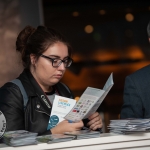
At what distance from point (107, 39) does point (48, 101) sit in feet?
11.0

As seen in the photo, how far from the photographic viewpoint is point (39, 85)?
129 inches

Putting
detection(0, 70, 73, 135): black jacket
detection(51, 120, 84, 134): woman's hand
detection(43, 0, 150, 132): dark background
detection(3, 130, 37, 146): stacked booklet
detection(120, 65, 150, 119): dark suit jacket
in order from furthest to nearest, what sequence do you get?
detection(43, 0, 150, 132): dark background < detection(120, 65, 150, 119): dark suit jacket < detection(0, 70, 73, 135): black jacket < detection(51, 120, 84, 134): woman's hand < detection(3, 130, 37, 146): stacked booklet

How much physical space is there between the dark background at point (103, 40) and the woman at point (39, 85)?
9.26 feet

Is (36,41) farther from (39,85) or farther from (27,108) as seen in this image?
(27,108)

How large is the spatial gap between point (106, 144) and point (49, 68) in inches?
33.4

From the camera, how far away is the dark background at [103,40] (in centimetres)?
627

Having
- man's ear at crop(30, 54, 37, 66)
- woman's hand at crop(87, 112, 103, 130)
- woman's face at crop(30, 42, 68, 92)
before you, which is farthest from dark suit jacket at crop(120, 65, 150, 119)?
man's ear at crop(30, 54, 37, 66)

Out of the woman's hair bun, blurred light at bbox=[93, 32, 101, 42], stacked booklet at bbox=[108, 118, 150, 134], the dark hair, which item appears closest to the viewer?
stacked booklet at bbox=[108, 118, 150, 134]

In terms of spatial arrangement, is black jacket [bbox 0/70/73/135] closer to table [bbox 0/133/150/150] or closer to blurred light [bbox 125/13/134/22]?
table [bbox 0/133/150/150]

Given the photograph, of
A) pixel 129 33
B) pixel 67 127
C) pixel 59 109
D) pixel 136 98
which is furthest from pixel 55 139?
pixel 129 33

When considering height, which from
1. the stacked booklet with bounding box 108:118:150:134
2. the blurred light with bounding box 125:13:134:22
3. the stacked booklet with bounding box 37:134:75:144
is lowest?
the stacked booklet with bounding box 37:134:75:144

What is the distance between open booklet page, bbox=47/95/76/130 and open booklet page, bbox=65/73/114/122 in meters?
0.21

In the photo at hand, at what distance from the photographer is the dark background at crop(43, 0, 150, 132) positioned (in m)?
6.27

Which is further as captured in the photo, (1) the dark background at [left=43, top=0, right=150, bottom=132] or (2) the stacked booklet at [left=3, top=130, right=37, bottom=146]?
(1) the dark background at [left=43, top=0, right=150, bottom=132]
